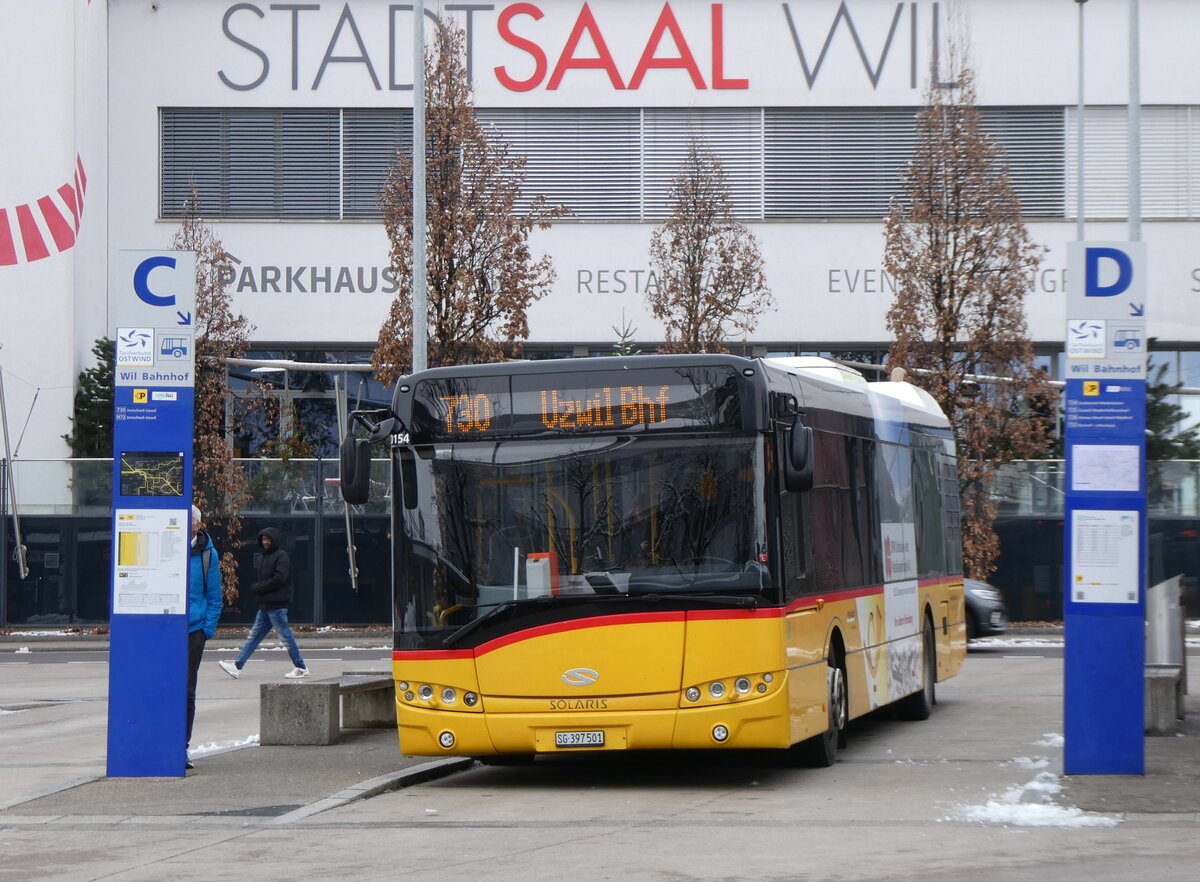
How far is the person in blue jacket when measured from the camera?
44.5ft

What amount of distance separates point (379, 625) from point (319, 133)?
11.9m

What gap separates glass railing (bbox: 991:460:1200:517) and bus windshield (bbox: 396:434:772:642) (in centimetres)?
2253

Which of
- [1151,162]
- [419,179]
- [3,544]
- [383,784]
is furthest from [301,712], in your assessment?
[1151,162]

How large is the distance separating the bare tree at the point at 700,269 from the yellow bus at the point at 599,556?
20.2m

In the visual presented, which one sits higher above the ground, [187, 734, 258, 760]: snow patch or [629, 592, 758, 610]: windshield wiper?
[629, 592, 758, 610]: windshield wiper

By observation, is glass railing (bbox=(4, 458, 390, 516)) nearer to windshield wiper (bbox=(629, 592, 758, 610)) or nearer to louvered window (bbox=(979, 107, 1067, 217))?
louvered window (bbox=(979, 107, 1067, 217))

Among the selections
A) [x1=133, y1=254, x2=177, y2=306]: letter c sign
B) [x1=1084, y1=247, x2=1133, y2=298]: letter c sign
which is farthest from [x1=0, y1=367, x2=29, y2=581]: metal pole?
[x1=1084, y1=247, x2=1133, y2=298]: letter c sign

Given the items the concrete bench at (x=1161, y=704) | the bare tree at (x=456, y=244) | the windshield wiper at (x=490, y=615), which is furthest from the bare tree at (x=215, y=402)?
the windshield wiper at (x=490, y=615)

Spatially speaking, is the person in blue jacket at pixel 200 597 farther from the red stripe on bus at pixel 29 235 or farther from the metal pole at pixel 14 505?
the red stripe on bus at pixel 29 235

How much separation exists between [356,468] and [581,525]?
1547 mm

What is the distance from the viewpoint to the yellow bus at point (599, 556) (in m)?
11.6

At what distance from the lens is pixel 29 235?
120 feet

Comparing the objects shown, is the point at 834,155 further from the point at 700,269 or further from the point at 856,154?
the point at 700,269

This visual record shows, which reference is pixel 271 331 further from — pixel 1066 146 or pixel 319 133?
pixel 1066 146
